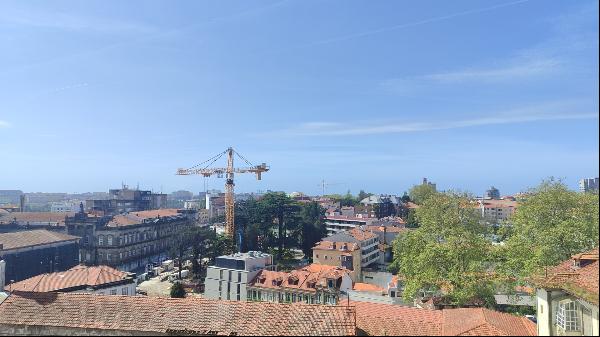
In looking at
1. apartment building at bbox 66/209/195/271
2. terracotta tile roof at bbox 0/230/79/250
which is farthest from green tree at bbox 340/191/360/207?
terracotta tile roof at bbox 0/230/79/250

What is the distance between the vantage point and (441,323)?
16797 millimetres

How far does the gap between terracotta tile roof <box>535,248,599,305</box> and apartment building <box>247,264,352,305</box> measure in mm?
27534

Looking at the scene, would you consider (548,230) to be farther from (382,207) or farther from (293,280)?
(382,207)

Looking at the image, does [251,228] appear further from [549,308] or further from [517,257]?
[549,308]

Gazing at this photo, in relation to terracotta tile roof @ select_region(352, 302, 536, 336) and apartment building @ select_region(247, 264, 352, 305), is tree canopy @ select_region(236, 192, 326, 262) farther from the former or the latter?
terracotta tile roof @ select_region(352, 302, 536, 336)

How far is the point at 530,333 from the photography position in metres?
14.8

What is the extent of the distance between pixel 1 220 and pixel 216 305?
75.7m

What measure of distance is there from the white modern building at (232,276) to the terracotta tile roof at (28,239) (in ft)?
72.5

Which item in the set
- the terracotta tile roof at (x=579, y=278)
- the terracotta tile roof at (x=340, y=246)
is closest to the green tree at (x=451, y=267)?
the terracotta tile roof at (x=579, y=278)

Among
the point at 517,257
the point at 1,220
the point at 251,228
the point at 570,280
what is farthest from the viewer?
the point at 1,220

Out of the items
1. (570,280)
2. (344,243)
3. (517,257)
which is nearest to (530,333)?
(570,280)

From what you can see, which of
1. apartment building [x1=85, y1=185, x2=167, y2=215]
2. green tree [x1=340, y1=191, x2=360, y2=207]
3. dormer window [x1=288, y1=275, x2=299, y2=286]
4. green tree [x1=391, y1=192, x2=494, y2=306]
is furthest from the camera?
green tree [x1=340, y1=191, x2=360, y2=207]

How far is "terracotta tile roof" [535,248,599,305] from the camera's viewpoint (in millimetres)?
11320

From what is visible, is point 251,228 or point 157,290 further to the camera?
point 251,228
